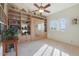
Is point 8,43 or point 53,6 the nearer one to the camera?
point 8,43

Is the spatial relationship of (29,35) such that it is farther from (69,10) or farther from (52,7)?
(69,10)

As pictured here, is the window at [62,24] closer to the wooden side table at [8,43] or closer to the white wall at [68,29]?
the white wall at [68,29]

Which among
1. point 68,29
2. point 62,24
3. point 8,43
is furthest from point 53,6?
point 8,43

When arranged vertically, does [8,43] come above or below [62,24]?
below

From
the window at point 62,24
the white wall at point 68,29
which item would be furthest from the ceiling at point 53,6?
the window at point 62,24

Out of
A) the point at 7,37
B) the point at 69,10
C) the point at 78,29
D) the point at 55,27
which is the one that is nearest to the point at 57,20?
the point at 55,27

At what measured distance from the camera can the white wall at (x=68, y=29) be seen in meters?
2.22

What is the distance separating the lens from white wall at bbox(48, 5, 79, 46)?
7.28 feet

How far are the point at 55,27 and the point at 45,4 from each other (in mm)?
533

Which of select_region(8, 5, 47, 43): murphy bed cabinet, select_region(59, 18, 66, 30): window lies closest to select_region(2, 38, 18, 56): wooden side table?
select_region(8, 5, 47, 43): murphy bed cabinet

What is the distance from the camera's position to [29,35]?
2.33 m

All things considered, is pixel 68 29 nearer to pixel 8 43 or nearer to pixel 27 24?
pixel 27 24

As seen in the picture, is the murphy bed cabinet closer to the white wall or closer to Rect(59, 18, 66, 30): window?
the white wall

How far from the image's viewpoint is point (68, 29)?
232 centimetres
